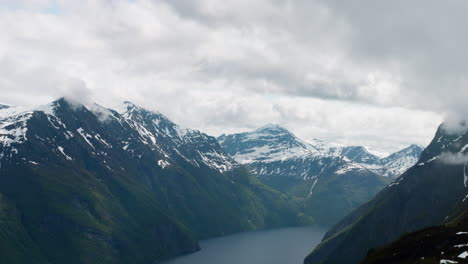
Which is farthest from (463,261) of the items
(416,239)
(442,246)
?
(416,239)

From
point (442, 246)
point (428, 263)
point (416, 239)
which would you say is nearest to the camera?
point (428, 263)

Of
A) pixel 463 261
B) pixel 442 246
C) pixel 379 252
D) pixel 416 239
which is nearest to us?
pixel 463 261


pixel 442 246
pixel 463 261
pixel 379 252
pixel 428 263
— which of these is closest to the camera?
pixel 463 261

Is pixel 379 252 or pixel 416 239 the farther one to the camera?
pixel 379 252

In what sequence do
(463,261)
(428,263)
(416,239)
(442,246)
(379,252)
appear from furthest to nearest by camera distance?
(379,252) < (416,239) < (442,246) < (428,263) < (463,261)

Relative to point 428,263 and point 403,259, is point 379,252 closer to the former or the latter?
point 403,259

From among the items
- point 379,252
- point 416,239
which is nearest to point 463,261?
point 416,239

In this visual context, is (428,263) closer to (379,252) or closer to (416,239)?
(416,239)

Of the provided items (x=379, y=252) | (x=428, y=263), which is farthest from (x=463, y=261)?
(x=379, y=252)

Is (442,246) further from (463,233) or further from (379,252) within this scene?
(379,252)
